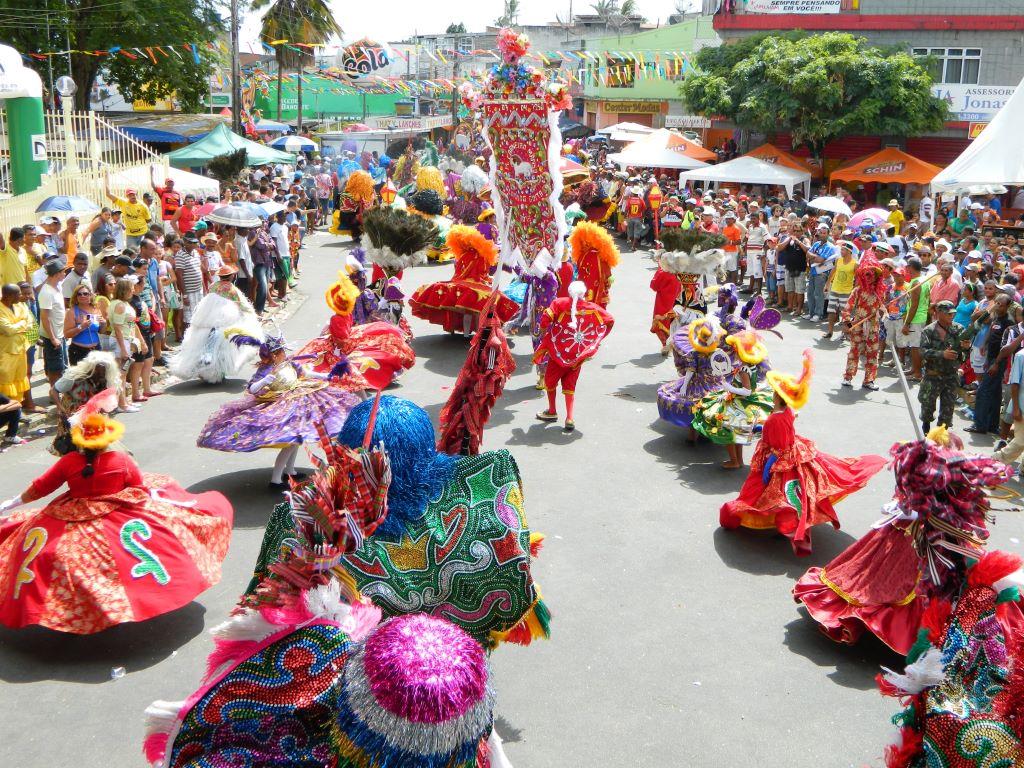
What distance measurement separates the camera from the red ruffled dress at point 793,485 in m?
7.32

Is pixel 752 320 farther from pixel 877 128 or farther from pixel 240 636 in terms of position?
pixel 877 128

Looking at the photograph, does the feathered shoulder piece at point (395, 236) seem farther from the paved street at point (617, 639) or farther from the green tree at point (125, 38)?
the green tree at point (125, 38)

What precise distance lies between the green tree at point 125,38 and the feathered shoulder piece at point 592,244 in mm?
19599

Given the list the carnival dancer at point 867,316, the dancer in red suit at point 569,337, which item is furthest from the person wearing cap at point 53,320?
the carnival dancer at point 867,316

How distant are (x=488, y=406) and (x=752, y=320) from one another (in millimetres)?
4140

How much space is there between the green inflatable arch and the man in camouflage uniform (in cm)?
1549

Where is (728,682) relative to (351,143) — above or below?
below

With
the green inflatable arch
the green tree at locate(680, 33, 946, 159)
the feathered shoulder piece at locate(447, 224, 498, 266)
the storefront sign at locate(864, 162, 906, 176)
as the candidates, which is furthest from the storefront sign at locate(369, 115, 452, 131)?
the feathered shoulder piece at locate(447, 224, 498, 266)

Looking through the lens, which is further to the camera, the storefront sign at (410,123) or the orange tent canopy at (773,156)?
the storefront sign at (410,123)

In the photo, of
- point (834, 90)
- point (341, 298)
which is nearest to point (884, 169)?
point (834, 90)

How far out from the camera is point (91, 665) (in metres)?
5.68

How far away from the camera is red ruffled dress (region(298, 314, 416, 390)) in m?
9.41

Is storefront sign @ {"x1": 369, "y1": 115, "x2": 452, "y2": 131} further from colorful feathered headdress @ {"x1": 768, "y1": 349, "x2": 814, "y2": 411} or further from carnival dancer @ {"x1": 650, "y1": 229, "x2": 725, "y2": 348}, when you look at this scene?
colorful feathered headdress @ {"x1": 768, "y1": 349, "x2": 814, "y2": 411}

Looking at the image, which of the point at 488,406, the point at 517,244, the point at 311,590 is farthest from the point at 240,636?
the point at 517,244
